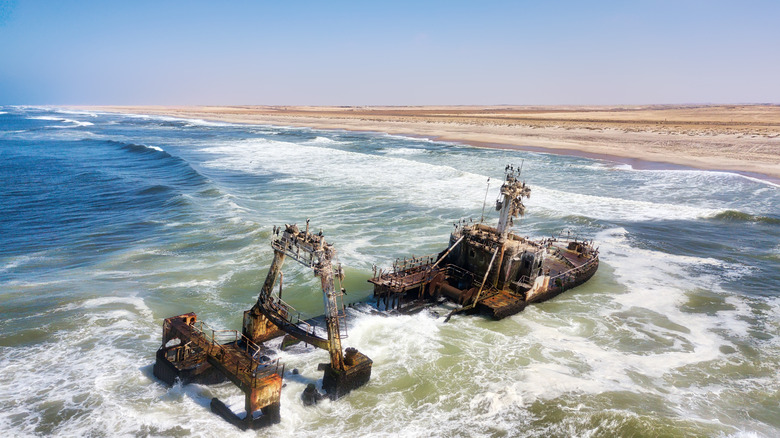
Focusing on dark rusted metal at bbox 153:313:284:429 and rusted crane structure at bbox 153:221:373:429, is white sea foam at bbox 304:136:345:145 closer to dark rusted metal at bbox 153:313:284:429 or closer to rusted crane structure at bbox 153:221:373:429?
rusted crane structure at bbox 153:221:373:429

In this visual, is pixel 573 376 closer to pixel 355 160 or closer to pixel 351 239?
pixel 351 239

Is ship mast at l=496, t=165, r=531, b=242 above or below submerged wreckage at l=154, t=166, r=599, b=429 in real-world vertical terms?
above

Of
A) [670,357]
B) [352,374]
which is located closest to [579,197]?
[670,357]

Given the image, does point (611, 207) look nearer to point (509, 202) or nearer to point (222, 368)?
point (509, 202)

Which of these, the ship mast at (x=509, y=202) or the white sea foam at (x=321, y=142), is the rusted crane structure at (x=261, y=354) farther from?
the white sea foam at (x=321, y=142)

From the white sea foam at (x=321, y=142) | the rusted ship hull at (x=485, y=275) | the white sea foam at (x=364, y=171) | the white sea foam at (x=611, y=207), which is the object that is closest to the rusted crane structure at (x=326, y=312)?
the rusted ship hull at (x=485, y=275)

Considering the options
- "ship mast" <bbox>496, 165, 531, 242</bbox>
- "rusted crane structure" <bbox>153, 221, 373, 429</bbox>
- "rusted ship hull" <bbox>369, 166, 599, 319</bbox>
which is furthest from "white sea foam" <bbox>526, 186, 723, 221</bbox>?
"rusted crane structure" <bbox>153, 221, 373, 429</bbox>

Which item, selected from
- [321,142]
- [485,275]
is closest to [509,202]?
[485,275]
